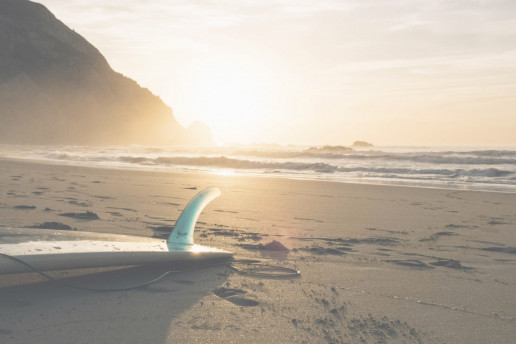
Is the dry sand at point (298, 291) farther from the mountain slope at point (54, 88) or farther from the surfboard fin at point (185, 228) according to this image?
the mountain slope at point (54, 88)

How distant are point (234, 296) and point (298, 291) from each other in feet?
1.14

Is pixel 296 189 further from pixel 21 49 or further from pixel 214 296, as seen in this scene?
pixel 21 49

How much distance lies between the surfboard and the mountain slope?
7498cm

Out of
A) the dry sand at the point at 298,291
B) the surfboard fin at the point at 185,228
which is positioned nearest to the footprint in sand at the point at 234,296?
the dry sand at the point at 298,291

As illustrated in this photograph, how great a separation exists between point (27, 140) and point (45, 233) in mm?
76104

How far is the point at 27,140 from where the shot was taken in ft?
233

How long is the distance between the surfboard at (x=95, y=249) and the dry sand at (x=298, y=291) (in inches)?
3.8

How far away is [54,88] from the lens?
3236 inches

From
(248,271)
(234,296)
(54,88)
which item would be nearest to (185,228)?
(248,271)

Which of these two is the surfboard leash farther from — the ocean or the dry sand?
the ocean

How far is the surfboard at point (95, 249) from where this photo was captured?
2.26m

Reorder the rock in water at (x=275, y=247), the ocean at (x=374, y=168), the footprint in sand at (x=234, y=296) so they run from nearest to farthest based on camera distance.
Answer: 1. the footprint in sand at (x=234, y=296)
2. the rock in water at (x=275, y=247)
3. the ocean at (x=374, y=168)

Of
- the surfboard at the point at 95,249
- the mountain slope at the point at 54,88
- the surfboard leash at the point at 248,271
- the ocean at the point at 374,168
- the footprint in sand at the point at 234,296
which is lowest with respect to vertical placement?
the footprint in sand at the point at 234,296

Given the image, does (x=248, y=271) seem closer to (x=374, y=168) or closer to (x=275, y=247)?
(x=275, y=247)
